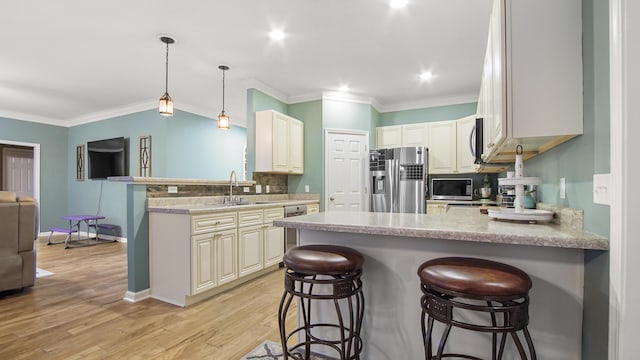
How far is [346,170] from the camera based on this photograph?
193 inches

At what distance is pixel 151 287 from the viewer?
2.96m

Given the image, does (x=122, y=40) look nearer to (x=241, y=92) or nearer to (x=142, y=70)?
(x=142, y=70)

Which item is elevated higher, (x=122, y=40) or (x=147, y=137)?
(x=122, y=40)

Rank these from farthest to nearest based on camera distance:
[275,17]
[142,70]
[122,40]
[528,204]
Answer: [142,70]
[122,40]
[275,17]
[528,204]

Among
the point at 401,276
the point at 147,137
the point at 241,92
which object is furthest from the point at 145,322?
the point at 147,137

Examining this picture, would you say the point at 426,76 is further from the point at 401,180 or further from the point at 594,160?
the point at 594,160

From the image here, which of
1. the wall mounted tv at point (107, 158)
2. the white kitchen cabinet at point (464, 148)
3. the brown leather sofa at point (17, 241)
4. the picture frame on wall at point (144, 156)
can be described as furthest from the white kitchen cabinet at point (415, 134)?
the wall mounted tv at point (107, 158)

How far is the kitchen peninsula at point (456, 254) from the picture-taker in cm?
129

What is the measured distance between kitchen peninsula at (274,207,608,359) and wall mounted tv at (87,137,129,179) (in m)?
5.47

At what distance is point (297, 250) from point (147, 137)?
16.9 ft

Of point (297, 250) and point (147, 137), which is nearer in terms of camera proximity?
point (297, 250)

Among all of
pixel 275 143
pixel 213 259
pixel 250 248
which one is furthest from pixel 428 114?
pixel 213 259

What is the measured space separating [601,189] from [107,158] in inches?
287

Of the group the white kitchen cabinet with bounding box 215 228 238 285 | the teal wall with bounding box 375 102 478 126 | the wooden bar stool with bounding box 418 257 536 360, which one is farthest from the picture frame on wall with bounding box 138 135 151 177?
the wooden bar stool with bounding box 418 257 536 360
